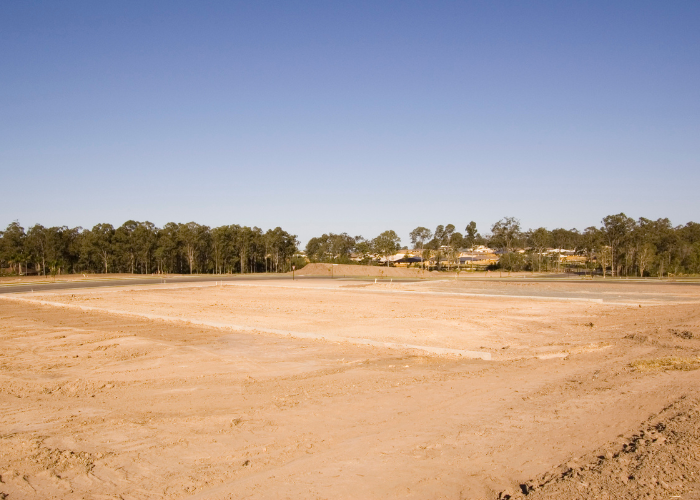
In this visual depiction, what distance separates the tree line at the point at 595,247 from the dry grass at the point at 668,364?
59.4m

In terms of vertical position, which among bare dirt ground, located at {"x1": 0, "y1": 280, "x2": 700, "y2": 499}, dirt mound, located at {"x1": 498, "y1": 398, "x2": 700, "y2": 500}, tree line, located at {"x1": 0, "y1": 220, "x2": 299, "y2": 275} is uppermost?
tree line, located at {"x1": 0, "y1": 220, "x2": 299, "y2": 275}

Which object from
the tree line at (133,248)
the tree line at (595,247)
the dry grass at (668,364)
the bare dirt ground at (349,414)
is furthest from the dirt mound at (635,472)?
the tree line at (133,248)

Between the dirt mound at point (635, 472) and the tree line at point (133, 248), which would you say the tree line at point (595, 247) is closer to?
the tree line at point (133, 248)

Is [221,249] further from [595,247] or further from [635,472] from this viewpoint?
[635,472]

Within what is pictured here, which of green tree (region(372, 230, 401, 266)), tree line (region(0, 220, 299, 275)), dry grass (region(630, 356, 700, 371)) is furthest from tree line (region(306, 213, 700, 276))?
dry grass (region(630, 356, 700, 371))

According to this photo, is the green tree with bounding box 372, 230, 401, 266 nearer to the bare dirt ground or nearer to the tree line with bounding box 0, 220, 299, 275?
the tree line with bounding box 0, 220, 299, 275

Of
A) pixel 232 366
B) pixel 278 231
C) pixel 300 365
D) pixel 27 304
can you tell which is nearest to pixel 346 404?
pixel 300 365

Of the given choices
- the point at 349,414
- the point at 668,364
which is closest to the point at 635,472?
the point at 349,414

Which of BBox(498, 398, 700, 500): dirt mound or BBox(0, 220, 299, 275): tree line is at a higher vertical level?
BBox(0, 220, 299, 275): tree line

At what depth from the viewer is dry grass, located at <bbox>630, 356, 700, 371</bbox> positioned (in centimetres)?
1065

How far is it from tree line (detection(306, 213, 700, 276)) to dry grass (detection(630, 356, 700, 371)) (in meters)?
59.4

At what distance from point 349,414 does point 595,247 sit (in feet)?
277

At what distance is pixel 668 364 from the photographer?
11.0 metres

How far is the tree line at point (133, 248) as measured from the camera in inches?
3123
